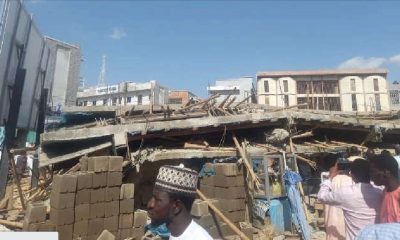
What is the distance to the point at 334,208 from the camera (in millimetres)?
5172

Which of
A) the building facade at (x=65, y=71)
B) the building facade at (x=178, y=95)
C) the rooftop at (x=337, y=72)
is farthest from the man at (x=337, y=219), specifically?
the building facade at (x=178, y=95)

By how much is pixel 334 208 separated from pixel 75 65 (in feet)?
116

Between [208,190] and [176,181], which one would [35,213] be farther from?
[176,181]

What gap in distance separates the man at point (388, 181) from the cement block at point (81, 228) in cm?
593

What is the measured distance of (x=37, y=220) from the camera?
688 centimetres

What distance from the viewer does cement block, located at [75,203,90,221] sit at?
7.19 metres

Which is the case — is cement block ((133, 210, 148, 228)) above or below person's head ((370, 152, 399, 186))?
below

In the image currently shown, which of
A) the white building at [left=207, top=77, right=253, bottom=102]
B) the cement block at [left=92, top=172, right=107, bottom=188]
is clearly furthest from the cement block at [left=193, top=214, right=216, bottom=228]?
the white building at [left=207, top=77, right=253, bottom=102]

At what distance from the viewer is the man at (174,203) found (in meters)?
2.28

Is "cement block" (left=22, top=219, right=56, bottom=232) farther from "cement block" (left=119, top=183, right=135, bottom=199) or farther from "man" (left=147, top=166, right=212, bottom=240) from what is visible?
"man" (left=147, top=166, right=212, bottom=240)

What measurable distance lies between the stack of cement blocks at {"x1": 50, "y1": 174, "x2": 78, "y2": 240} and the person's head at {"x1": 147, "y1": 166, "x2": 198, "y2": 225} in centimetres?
Answer: 535

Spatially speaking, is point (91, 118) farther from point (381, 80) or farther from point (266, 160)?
point (381, 80)

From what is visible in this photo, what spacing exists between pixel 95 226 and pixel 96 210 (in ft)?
1.14

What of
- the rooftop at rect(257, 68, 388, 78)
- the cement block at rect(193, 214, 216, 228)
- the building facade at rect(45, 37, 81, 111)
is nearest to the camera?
the cement block at rect(193, 214, 216, 228)
